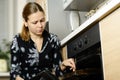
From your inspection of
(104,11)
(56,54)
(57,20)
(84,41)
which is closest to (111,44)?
(104,11)

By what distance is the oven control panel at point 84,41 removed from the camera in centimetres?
133

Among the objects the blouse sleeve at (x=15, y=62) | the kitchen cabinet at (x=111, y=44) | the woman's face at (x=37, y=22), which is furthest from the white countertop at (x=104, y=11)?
the blouse sleeve at (x=15, y=62)

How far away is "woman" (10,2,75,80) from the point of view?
159 cm

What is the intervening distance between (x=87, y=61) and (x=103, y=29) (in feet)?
0.77

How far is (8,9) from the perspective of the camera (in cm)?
282

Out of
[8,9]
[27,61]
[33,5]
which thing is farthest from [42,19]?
[8,9]

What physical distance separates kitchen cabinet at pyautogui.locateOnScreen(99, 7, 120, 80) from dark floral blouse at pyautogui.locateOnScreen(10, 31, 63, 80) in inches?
16.4

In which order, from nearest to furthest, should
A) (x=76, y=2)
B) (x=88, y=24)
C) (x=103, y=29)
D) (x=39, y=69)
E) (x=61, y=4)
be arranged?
(x=103, y=29) → (x=88, y=24) → (x=39, y=69) → (x=76, y=2) → (x=61, y=4)

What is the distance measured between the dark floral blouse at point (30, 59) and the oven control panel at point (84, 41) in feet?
0.33

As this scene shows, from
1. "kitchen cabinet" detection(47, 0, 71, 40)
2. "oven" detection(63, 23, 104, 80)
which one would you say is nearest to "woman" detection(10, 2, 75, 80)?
"oven" detection(63, 23, 104, 80)

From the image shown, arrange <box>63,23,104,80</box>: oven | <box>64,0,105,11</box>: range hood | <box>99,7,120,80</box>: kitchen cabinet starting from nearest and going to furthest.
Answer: <box>99,7,120,80</box>: kitchen cabinet, <box>63,23,104,80</box>: oven, <box>64,0,105,11</box>: range hood

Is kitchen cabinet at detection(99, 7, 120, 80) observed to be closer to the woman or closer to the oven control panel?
the oven control panel

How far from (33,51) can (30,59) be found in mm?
52

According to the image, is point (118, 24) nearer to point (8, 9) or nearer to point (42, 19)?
point (42, 19)
